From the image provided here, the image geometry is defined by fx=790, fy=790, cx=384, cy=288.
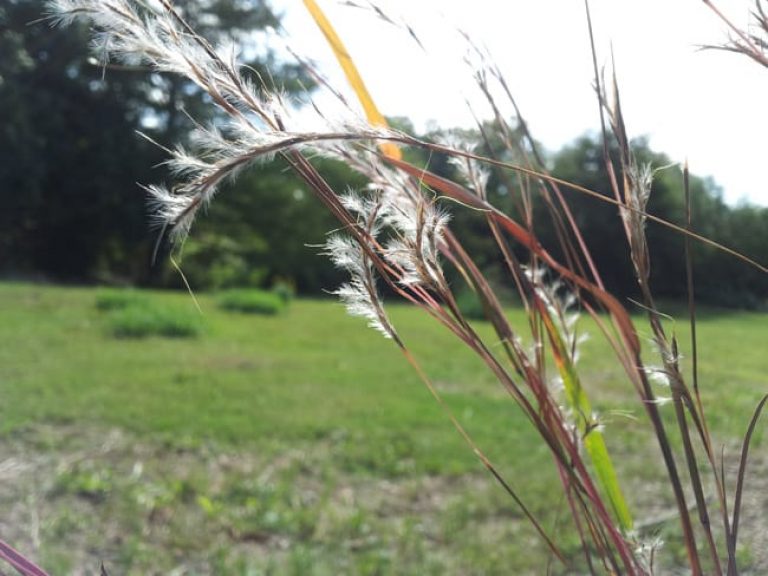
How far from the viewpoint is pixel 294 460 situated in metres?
3.89

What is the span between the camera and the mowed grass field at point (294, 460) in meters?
2.79

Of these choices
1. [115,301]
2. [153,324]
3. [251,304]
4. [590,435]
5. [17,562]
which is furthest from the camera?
[251,304]

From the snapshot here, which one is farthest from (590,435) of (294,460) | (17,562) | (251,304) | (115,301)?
(251,304)

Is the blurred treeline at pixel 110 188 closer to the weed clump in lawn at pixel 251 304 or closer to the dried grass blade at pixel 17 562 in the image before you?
the weed clump in lawn at pixel 251 304

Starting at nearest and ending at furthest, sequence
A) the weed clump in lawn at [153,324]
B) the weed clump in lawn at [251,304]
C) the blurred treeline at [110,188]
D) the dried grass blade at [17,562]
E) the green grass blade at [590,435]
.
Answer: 1. the dried grass blade at [17,562]
2. the green grass blade at [590,435]
3. the weed clump in lawn at [153,324]
4. the weed clump in lawn at [251,304]
5. the blurred treeline at [110,188]

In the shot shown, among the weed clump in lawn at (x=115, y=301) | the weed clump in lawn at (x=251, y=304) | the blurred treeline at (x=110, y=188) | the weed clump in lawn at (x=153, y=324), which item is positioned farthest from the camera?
the blurred treeline at (x=110, y=188)

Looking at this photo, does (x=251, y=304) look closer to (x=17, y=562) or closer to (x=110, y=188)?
(x=110, y=188)

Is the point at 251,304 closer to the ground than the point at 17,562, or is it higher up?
closer to the ground

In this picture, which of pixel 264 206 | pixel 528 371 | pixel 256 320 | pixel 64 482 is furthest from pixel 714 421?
pixel 264 206

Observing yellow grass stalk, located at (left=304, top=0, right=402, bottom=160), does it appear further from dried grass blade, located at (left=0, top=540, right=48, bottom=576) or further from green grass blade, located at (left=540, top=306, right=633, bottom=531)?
dried grass blade, located at (left=0, top=540, right=48, bottom=576)

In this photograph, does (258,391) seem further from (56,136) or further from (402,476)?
(56,136)

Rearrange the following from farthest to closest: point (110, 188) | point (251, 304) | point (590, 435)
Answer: point (110, 188)
point (251, 304)
point (590, 435)

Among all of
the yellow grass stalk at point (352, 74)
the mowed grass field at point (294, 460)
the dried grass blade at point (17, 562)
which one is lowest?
the mowed grass field at point (294, 460)

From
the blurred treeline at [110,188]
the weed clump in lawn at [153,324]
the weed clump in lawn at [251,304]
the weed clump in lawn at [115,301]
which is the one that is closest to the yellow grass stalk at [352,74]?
the weed clump in lawn at [153,324]
